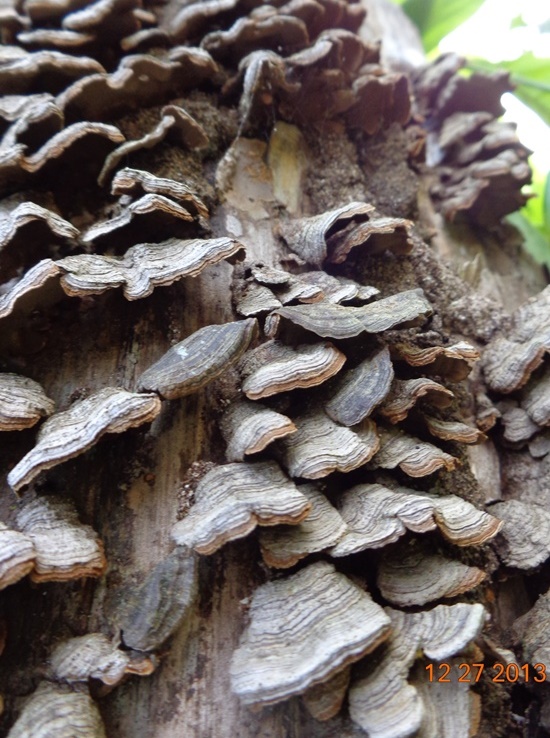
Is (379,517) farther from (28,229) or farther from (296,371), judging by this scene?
(28,229)

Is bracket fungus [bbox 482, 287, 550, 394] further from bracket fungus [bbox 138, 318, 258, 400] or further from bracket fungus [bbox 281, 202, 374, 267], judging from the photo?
bracket fungus [bbox 138, 318, 258, 400]

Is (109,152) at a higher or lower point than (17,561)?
higher

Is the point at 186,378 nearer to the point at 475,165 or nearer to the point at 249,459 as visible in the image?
the point at 249,459

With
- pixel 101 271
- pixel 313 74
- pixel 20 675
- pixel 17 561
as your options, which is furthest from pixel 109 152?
pixel 20 675

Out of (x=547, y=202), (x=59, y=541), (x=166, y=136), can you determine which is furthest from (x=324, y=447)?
(x=547, y=202)

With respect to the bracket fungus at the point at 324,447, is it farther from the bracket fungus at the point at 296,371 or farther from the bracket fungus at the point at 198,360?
the bracket fungus at the point at 198,360

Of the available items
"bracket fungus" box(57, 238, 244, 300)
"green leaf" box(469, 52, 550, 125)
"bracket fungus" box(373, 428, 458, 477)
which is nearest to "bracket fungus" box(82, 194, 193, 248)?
"bracket fungus" box(57, 238, 244, 300)
